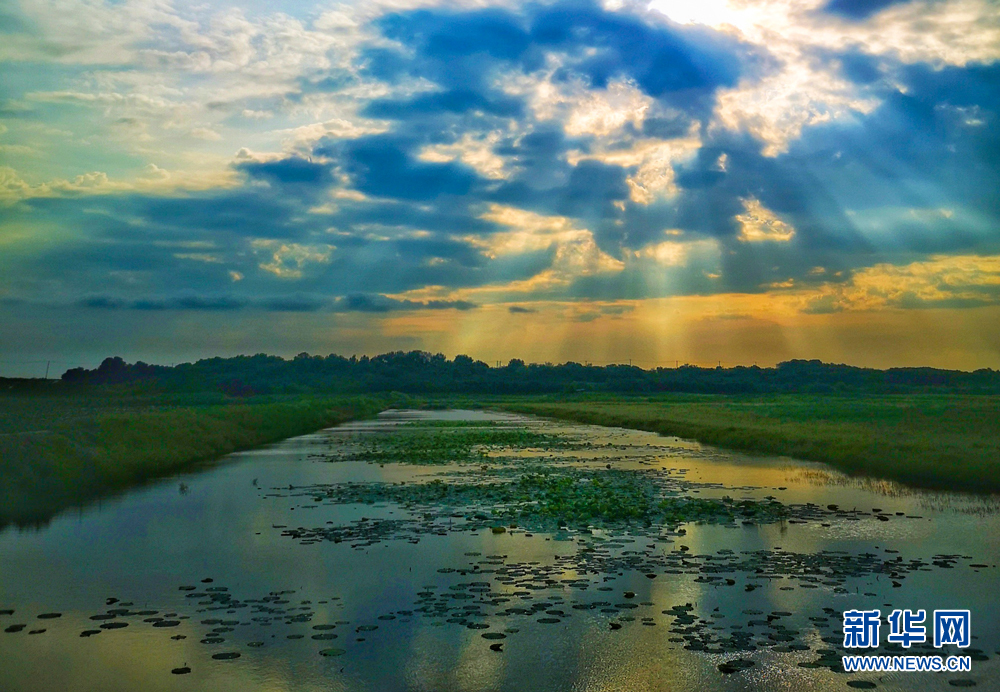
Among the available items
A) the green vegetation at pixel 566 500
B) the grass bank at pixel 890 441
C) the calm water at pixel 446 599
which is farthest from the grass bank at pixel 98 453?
the grass bank at pixel 890 441

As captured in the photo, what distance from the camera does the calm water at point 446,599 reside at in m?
10.7

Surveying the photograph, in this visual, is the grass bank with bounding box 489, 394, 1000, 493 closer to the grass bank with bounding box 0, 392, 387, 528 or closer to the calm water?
the calm water

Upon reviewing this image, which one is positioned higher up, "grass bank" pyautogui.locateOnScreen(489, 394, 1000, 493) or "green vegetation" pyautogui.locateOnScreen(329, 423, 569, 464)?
"grass bank" pyautogui.locateOnScreen(489, 394, 1000, 493)

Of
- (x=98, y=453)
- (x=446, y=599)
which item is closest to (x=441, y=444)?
(x=98, y=453)

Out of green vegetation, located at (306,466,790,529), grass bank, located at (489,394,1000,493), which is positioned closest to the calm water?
green vegetation, located at (306,466,790,529)

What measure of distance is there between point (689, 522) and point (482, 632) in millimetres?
11255

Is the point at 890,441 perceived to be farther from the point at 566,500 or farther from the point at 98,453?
the point at 98,453

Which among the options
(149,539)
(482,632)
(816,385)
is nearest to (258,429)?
(149,539)

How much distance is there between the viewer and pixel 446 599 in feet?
47.0

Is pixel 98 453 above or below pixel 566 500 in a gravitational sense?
above

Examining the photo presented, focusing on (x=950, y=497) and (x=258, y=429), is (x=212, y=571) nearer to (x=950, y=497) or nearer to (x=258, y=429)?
(x=950, y=497)

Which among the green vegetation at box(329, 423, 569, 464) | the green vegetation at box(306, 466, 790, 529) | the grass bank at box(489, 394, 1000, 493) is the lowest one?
the green vegetation at box(329, 423, 569, 464)

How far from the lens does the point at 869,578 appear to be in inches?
608

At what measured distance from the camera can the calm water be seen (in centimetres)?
1066
